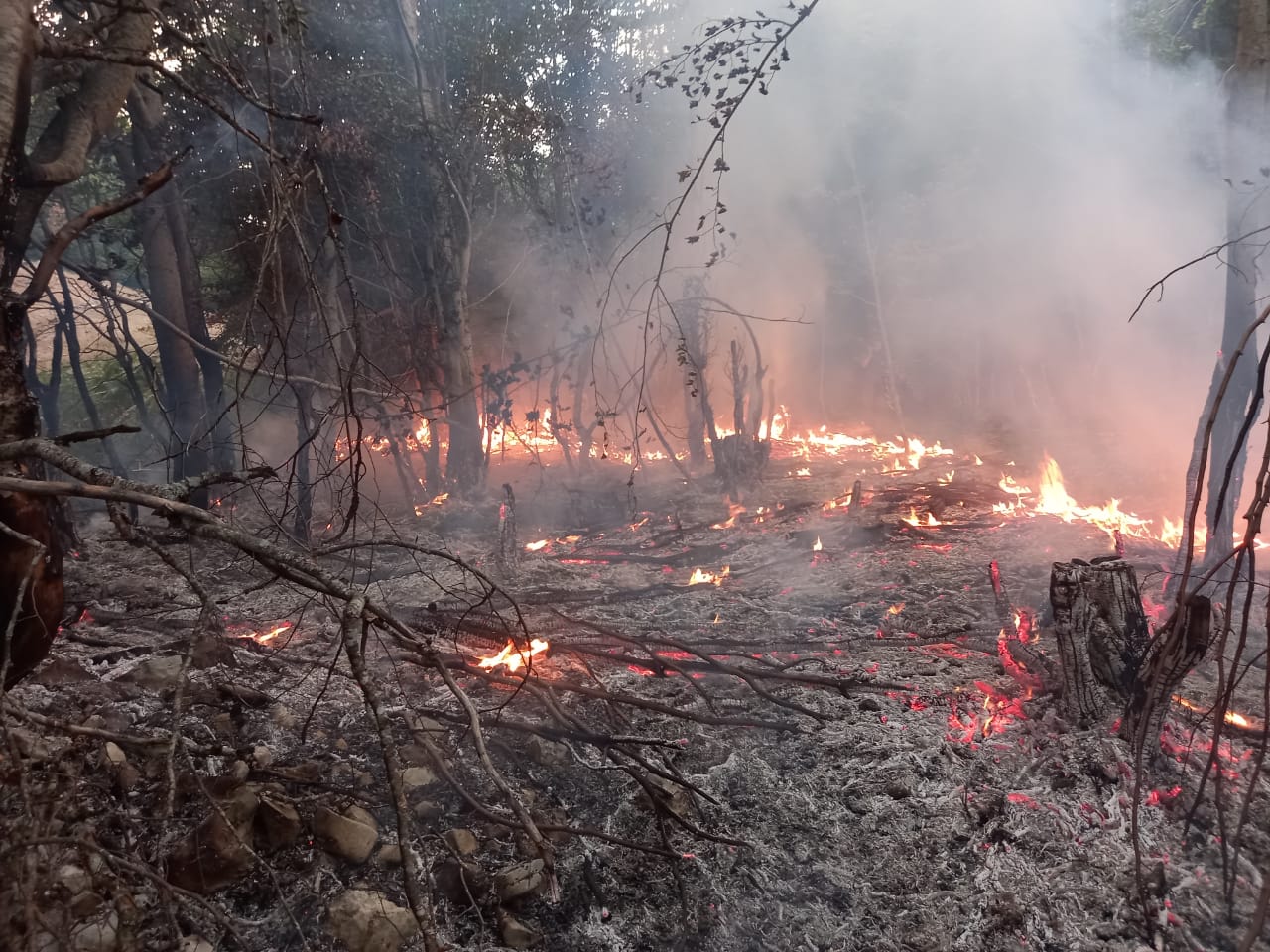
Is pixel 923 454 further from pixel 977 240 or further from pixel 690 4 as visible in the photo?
pixel 690 4

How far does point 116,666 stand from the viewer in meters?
4.25

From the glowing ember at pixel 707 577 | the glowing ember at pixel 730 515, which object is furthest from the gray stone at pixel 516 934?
the glowing ember at pixel 730 515

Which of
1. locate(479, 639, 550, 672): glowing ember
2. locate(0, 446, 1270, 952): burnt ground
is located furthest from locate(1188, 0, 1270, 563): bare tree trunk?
locate(479, 639, 550, 672): glowing ember

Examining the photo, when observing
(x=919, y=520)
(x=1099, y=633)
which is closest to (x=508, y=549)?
(x=919, y=520)

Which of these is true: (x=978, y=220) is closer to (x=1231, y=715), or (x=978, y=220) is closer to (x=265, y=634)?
(x=1231, y=715)

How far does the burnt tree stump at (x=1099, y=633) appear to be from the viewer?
4.14 metres

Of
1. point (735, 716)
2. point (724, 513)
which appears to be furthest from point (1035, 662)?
point (724, 513)

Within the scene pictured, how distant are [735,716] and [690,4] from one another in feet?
53.3

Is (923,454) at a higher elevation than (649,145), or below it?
below

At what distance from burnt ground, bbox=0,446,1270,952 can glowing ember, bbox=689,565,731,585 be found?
103 centimetres

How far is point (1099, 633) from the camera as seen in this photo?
4168mm

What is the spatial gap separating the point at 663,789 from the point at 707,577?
165 inches

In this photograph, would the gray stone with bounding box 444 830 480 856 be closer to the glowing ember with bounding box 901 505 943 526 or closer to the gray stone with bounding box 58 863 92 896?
the gray stone with bounding box 58 863 92 896

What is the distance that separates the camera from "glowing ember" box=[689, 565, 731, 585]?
730 cm
